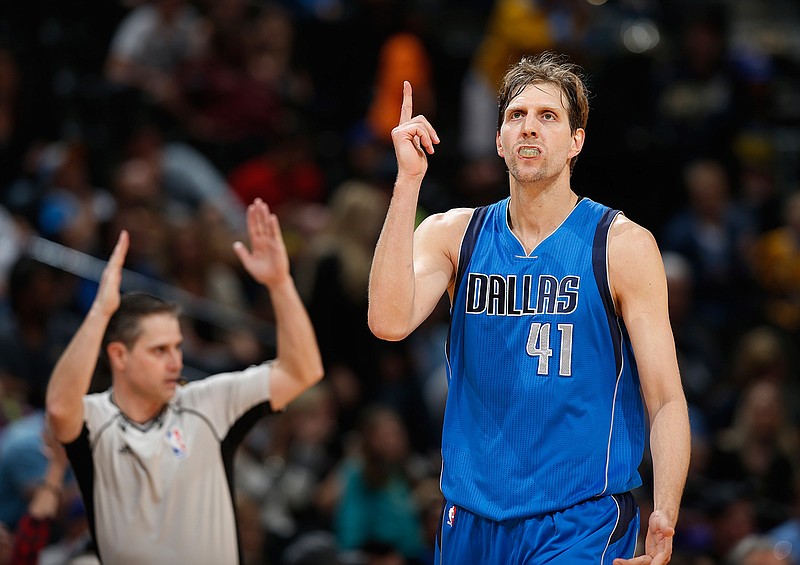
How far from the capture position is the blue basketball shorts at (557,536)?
433 cm

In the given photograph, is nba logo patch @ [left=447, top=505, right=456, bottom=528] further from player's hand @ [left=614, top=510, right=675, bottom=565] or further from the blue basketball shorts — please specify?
player's hand @ [left=614, top=510, right=675, bottom=565]

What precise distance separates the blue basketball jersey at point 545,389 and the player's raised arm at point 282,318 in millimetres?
1472

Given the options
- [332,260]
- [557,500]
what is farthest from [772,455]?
[557,500]

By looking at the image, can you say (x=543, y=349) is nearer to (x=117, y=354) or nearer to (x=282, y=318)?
(x=282, y=318)

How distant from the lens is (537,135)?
4.50 meters

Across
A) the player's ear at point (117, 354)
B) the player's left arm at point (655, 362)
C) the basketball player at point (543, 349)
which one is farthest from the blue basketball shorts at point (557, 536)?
the player's ear at point (117, 354)

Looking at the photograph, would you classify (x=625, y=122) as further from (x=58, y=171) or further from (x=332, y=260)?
(x=58, y=171)

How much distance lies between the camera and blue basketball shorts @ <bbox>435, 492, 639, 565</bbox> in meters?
4.33

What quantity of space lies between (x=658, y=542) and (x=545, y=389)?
0.68 m

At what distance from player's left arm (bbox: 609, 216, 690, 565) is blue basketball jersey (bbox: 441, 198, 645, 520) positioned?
7cm

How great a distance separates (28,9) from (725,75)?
7112 millimetres

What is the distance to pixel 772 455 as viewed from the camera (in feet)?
32.1

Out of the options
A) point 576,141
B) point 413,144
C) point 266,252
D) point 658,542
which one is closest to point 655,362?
point 658,542

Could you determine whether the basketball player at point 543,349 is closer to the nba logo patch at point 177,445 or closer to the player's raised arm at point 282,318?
the player's raised arm at point 282,318
